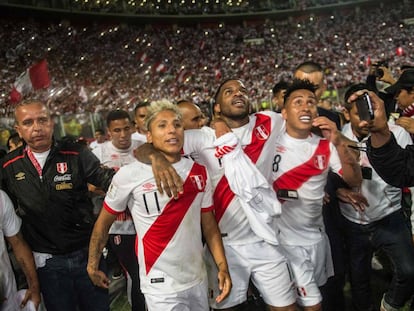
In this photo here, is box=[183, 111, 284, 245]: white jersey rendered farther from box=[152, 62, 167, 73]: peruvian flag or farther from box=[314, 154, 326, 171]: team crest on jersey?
box=[152, 62, 167, 73]: peruvian flag

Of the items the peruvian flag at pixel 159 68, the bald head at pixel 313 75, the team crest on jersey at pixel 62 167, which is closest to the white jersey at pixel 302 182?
the bald head at pixel 313 75

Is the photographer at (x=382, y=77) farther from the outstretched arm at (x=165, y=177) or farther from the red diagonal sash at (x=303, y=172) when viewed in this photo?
the outstretched arm at (x=165, y=177)

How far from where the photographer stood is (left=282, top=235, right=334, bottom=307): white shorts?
3406 millimetres

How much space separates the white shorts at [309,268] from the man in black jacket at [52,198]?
162cm

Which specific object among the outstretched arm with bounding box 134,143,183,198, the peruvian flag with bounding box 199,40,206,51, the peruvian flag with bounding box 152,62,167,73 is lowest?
the outstretched arm with bounding box 134,143,183,198

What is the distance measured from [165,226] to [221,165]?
0.75 metres

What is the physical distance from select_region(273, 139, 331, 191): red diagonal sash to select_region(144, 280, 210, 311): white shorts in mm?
1060

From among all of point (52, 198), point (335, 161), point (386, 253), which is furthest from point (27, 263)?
point (386, 253)

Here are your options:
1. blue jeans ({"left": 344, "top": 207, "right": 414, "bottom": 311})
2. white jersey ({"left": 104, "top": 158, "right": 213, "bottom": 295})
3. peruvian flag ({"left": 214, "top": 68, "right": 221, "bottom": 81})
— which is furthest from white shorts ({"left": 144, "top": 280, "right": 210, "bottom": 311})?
Result: peruvian flag ({"left": 214, "top": 68, "right": 221, "bottom": 81})

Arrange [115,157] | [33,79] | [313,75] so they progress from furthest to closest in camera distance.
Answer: [33,79], [115,157], [313,75]

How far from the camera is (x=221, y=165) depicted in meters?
3.38

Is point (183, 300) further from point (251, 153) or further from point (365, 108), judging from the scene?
point (365, 108)

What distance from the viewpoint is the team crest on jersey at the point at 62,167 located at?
331 centimetres

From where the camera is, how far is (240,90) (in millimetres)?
3584
